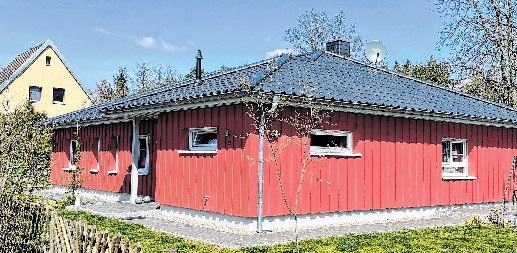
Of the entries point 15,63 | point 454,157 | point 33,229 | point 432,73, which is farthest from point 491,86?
point 15,63

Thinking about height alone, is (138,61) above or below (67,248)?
above

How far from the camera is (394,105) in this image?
11383 mm

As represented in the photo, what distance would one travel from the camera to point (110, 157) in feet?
54.3

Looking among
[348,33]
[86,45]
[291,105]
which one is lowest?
[291,105]

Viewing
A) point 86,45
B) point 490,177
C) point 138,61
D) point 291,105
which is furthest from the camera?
point 138,61

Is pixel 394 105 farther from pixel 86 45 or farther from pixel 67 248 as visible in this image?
pixel 86 45

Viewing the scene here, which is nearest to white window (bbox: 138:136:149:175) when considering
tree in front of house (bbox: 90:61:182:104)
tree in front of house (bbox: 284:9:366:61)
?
tree in front of house (bbox: 284:9:366:61)

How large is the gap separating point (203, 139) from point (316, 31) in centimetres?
3078

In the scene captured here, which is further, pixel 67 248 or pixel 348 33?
pixel 348 33

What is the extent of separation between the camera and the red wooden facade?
31.9 ft

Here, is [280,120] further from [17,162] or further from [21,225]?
[21,225]

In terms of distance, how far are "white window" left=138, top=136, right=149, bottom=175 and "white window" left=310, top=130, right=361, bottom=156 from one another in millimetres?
6808

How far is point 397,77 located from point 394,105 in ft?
12.8

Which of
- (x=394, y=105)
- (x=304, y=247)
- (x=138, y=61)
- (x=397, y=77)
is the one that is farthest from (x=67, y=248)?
(x=138, y=61)
